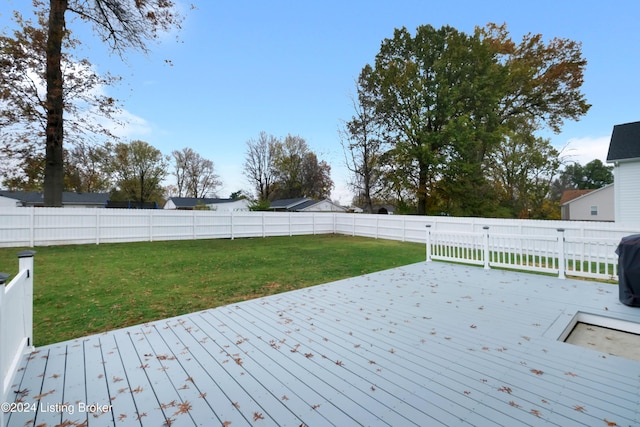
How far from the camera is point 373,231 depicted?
15.7 metres

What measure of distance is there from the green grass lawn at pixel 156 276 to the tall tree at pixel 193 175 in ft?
109

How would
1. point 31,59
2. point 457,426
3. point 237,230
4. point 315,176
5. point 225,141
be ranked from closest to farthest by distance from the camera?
point 457,426 < point 31,59 < point 237,230 < point 225,141 < point 315,176

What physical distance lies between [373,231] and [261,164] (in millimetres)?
25986

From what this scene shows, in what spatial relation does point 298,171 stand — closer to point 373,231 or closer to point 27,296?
point 373,231

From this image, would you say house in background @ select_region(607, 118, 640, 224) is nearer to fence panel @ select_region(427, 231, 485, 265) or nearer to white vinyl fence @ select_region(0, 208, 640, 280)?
white vinyl fence @ select_region(0, 208, 640, 280)

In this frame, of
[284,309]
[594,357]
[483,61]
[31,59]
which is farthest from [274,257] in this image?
[483,61]

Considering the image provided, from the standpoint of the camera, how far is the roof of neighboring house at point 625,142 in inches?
425

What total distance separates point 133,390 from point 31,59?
1434 cm

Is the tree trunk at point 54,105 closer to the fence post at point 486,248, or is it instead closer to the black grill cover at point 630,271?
the fence post at point 486,248

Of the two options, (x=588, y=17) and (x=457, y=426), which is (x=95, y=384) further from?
(x=588, y=17)

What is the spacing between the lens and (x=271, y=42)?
12.6 m

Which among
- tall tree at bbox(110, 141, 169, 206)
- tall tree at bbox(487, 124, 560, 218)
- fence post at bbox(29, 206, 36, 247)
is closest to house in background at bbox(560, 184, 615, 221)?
tall tree at bbox(487, 124, 560, 218)

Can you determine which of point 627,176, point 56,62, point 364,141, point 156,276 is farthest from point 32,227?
point 627,176

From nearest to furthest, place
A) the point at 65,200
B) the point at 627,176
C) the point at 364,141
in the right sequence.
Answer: the point at 627,176, the point at 364,141, the point at 65,200
